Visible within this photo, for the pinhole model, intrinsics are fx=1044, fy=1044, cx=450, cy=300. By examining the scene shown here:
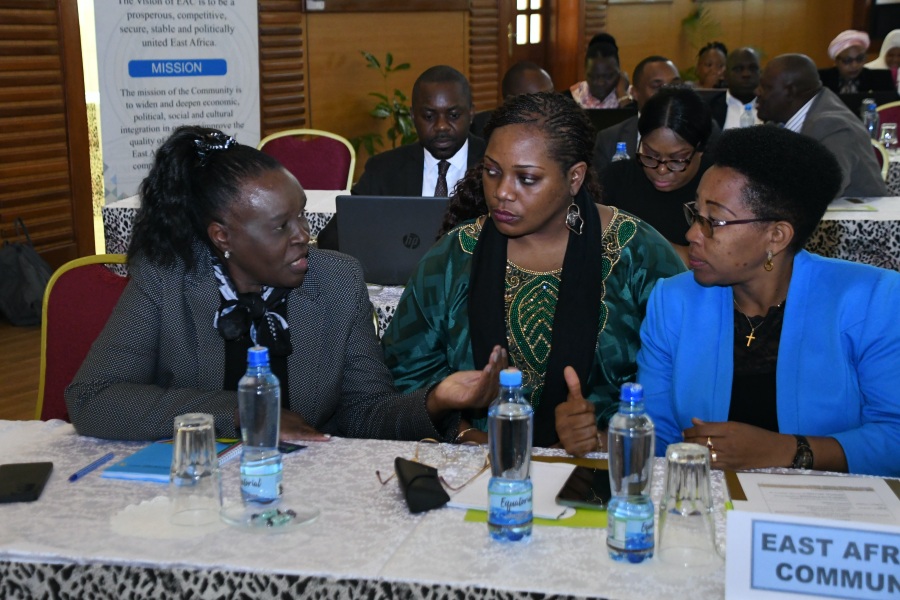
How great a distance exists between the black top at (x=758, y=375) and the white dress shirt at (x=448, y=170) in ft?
7.82

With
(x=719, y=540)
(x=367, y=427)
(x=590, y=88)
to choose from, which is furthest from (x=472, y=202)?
(x=590, y=88)

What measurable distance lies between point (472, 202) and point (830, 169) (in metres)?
1.05

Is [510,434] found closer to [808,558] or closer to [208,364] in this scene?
[808,558]

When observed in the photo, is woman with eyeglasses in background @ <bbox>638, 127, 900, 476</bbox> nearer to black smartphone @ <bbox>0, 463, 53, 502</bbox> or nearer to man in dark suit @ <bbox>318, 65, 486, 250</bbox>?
black smartphone @ <bbox>0, 463, 53, 502</bbox>

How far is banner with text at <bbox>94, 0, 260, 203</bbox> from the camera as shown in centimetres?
567

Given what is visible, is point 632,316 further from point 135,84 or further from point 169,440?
point 135,84

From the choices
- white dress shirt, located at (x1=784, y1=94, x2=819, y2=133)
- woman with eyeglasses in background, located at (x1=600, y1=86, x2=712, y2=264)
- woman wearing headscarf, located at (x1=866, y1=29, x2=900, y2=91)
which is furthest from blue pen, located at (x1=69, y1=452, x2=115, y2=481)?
woman wearing headscarf, located at (x1=866, y1=29, x2=900, y2=91)

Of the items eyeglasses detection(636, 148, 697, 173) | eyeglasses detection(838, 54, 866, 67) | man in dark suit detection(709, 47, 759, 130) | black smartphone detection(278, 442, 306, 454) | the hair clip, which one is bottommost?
black smartphone detection(278, 442, 306, 454)

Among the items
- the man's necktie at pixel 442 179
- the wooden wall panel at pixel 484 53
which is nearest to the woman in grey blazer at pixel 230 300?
the man's necktie at pixel 442 179

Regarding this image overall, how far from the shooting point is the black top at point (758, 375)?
222cm

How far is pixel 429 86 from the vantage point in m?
4.68

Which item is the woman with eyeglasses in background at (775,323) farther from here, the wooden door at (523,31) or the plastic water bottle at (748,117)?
the wooden door at (523,31)

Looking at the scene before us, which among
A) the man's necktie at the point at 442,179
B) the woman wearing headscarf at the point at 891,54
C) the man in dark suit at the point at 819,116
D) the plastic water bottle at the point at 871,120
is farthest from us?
the woman wearing headscarf at the point at 891,54

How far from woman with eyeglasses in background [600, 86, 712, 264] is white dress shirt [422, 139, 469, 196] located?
81 centimetres
